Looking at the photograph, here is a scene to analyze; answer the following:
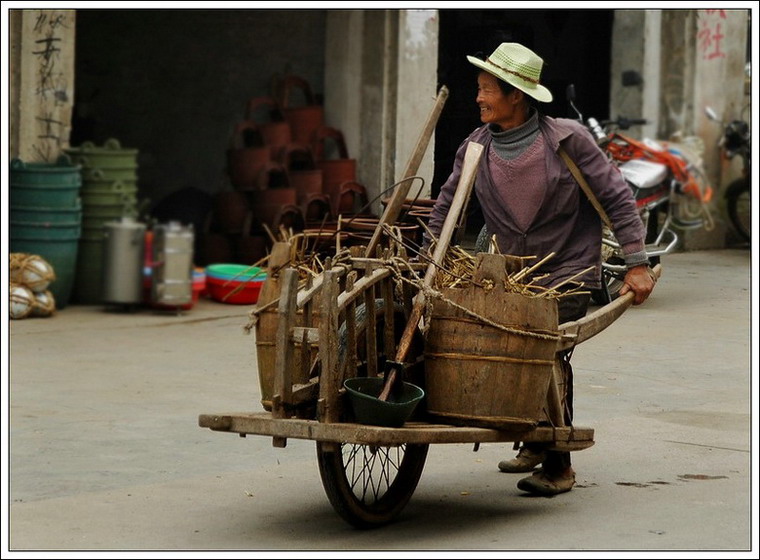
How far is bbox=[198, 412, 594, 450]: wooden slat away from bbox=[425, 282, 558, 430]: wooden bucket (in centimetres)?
7

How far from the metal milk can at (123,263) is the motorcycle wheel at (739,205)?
662 cm

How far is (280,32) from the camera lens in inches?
575

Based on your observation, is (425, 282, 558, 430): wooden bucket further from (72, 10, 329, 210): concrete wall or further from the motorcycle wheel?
the motorcycle wheel

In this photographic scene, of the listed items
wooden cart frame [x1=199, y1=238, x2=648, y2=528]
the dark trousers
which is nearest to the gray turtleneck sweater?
the dark trousers

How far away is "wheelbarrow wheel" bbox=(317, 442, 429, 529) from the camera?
543cm

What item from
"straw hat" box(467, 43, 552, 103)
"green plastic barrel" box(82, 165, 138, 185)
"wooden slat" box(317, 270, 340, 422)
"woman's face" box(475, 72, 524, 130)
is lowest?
"wooden slat" box(317, 270, 340, 422)

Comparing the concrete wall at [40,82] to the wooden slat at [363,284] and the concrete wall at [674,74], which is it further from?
the wooden slat at [363,284]

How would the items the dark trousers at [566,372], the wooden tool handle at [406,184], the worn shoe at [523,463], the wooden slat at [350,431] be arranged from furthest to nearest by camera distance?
the worn shoe at [523,463] → the dark trousers at [566,372] → the wooden tool handle at [406,184] → the wooden slat at [350,431]

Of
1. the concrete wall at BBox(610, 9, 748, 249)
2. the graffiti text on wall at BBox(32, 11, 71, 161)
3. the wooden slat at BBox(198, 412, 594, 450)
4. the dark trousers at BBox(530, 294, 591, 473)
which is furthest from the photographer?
the concrete wall at BBox(610, 9, 748, 249)

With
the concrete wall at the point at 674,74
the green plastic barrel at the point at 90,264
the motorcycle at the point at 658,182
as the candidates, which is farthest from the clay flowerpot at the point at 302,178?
the concrete wall at the point at 674,74

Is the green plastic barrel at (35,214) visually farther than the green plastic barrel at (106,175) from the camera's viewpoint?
No

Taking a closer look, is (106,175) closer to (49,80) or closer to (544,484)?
(49,80)

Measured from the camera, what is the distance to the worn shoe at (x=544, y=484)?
6.19 m

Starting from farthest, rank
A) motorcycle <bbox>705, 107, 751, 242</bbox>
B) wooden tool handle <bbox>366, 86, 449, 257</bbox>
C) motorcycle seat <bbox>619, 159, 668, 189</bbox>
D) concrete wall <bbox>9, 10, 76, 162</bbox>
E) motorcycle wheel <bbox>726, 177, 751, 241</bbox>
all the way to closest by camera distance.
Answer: motorcycle wheel <bbox>726, 177, 751, 241</bbox>
motorcycle <bbox>705, 107, 751, 242</bbox>
motorcycle seat <bbox>619, 159, 668, 189</bbox>
concrete wall <bbox>9, 10, 76, 162</bbox>
wooden tool handle <bbox>366, 86, 449, 257</bbox>
